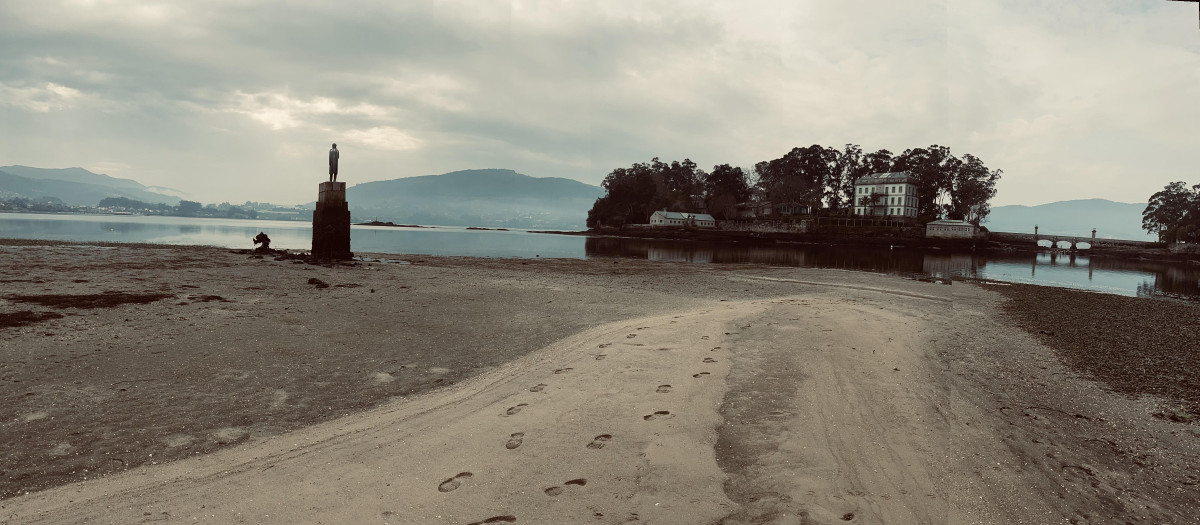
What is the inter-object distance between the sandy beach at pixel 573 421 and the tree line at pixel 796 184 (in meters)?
111

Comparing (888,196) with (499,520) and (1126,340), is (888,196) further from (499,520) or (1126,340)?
(499,520)

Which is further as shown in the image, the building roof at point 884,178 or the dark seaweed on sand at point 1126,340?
the building roof at point 884,178

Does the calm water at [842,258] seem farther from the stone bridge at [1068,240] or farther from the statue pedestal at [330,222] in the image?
the stone bridge at [1068,240]

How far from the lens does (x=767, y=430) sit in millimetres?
4762

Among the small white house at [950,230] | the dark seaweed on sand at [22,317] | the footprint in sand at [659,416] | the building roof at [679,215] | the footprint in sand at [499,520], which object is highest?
the building roof at [679,215]

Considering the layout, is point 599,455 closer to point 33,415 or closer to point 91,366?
point 33,415

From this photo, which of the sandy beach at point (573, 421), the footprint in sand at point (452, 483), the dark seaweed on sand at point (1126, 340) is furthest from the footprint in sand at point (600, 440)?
the dark seaweed on sand at point (1126, 340)

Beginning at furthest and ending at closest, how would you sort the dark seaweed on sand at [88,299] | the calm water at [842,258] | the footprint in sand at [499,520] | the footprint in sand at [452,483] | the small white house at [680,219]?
1. the small white house at [680,219]
2. the calm water at [842,258]
3. the dark seaweed on sand at [88,299]
4. the footprint in sand at [452,483]
5. the footprint in sand at [499,520]

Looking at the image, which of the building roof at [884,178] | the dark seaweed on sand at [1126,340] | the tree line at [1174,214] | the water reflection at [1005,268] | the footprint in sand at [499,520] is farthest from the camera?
the building roof at [884,178]

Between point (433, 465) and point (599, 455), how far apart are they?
52.0 inches

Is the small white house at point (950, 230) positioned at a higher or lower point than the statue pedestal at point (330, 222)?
higher

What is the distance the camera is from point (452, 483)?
3.86 meters

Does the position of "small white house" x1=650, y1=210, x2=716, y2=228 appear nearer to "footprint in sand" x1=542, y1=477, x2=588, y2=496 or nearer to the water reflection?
the water reflection

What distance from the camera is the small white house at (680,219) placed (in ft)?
372
